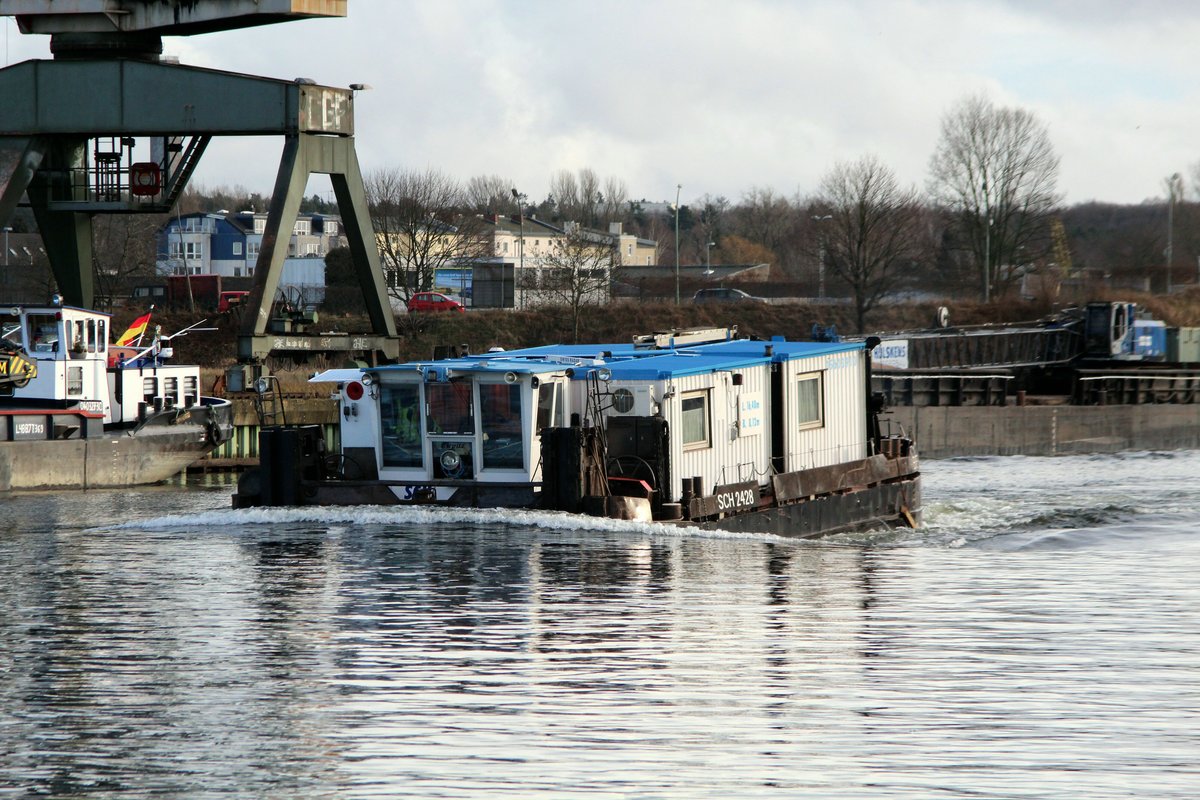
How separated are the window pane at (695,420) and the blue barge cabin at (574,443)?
0.02m

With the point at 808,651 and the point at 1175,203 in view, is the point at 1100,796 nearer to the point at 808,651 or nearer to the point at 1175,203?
the point at 808,651

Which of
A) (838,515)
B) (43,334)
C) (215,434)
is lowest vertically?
(838,515)

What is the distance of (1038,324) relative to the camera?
6556 cm

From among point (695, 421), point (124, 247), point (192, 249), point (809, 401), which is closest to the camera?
point (695, 421)

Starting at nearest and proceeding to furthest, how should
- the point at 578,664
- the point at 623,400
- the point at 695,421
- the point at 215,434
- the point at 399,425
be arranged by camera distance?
1. the point at 578,664
2. the point at 623,400
3. the point at 399,425
4. the point at 695,421
5. the point at 215,434

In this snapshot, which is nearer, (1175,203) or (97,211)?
(97,211)

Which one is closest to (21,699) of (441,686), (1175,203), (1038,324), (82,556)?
(441,686)

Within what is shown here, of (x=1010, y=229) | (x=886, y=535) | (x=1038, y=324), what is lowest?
(x=886, y=535)

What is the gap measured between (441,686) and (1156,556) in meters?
13.4

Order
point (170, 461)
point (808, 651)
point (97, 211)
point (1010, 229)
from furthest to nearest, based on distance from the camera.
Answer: point (1010, 229) < point (97, 211) < point (170, 461) < point (808, 651)

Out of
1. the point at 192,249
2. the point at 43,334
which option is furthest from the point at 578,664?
the point at 192,249

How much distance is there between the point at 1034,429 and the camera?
2148 inches

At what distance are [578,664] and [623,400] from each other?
31.4 ft

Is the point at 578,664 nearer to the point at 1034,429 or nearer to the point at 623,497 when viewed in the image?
the point at 623,497
